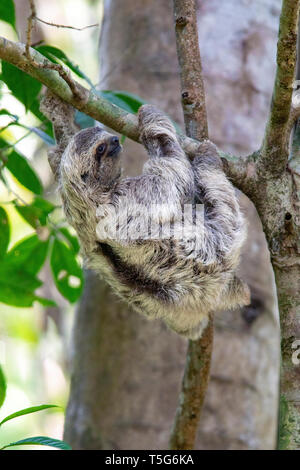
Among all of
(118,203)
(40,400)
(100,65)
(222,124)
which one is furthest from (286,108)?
(40,400)

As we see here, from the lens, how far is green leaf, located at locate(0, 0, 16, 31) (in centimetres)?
337

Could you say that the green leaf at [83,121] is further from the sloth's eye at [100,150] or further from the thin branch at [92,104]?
the thin branch at [92,104]

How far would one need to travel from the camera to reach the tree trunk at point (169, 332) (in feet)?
15.9

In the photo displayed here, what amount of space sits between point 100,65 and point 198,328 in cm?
325

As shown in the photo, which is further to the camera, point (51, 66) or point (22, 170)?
point (22, 170)

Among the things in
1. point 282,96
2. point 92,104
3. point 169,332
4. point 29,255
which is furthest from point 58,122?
point 169,332

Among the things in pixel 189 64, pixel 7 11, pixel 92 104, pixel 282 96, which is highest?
pixel 7 11

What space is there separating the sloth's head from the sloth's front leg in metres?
0.30

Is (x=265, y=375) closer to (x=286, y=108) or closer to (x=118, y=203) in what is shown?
(x=118, y=203)

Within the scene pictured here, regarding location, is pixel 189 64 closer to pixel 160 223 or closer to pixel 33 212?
pixel 160 223

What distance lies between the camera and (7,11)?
11.1 ft

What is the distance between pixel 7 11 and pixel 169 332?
114 inches

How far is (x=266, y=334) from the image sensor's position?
5.04 m

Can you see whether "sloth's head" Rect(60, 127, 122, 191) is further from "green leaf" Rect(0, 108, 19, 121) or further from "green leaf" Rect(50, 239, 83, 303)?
"green leaf" Rect(50, 239, 83, 303)
